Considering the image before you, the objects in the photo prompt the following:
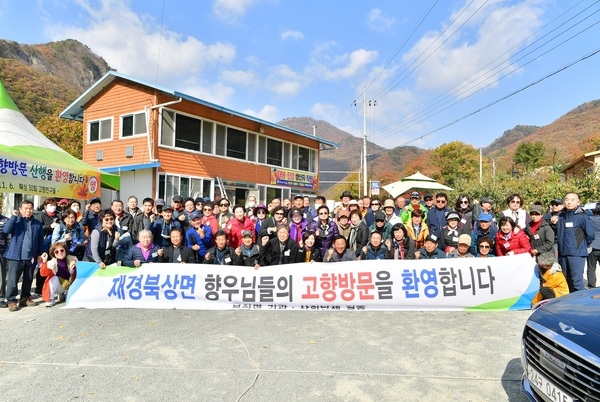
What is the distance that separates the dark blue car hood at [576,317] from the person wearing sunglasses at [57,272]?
22.0ft

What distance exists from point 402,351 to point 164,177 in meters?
12.9

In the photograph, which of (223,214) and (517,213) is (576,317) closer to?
(517,213)

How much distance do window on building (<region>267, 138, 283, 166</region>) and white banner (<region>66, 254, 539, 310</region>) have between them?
1492cm

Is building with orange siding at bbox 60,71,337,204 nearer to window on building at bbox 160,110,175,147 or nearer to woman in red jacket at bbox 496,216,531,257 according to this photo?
window on building at bbox 160,110,175,147

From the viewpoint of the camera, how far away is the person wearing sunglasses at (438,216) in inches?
280

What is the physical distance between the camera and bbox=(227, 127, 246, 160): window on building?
17875mm

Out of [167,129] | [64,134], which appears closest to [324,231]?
[167,129]

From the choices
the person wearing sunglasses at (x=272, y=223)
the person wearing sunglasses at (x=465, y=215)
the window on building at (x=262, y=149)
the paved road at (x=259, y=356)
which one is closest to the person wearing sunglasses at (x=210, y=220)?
the person wearing sunglasses at (x=272, y=223)

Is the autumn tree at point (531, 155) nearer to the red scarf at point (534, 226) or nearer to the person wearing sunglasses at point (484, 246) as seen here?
the red scarf at point (534, 226)

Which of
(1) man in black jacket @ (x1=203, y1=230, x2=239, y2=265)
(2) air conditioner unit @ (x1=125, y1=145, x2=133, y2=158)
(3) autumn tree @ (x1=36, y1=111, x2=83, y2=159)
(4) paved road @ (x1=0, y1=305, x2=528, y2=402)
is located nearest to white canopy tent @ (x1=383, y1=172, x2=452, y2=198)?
(1) man in black jacket @ (x1=203, y1=230, x2=239, y2=265)

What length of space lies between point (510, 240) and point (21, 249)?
7.96m

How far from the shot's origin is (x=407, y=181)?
1683 cm

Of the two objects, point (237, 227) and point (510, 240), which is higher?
point (237, 227)

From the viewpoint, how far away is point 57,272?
613 cm
